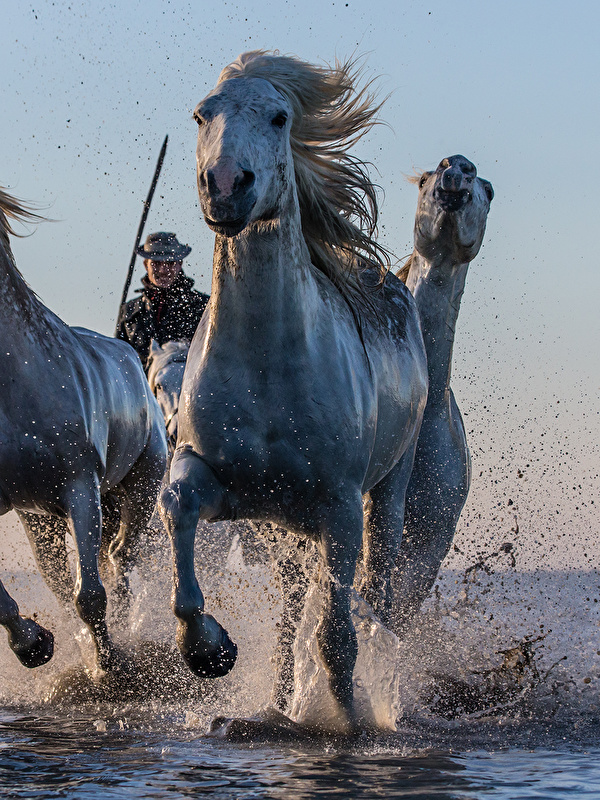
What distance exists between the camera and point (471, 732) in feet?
16.5

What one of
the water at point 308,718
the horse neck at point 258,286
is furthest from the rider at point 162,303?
the horse neck at point 258,286

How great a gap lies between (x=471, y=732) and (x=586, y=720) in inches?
22.3

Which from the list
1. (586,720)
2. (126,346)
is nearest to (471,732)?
(586,720)

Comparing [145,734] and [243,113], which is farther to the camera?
[145,734]

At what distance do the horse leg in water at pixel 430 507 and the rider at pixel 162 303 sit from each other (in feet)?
10.7

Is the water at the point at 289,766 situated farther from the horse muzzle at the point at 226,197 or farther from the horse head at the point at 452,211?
the horse head at the point at 452,211

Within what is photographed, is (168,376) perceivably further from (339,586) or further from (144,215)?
(144,215)

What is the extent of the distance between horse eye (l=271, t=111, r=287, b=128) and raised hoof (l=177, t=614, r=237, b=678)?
165 cm

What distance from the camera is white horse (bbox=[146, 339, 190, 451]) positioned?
8680mm

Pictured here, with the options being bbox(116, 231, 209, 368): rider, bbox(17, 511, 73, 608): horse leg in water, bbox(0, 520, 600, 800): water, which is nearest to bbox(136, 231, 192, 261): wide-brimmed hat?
bbox(116, 231, 209, 368): rider

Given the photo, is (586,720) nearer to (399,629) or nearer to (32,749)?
(399,629)

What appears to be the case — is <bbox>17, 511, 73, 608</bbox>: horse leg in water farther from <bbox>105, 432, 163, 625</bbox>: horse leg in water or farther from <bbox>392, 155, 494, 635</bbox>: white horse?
<bbox>392, 155, 494, 635</bbox>: white horse

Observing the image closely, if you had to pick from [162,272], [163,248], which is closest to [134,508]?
[162,272]

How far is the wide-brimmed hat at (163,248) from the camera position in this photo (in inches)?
378
